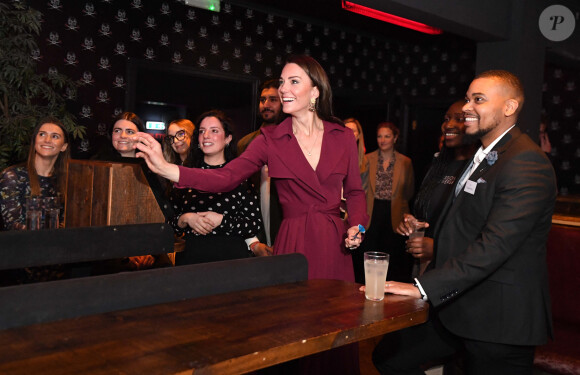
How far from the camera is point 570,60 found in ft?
22.3

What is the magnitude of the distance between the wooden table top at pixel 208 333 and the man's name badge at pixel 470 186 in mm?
500

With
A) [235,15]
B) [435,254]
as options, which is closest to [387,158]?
[235,15]

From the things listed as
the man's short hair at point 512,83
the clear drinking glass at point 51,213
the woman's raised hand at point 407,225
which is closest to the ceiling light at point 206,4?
the clear drinking glass at point 51,213

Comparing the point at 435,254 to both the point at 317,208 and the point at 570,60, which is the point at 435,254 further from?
the point at 570,60

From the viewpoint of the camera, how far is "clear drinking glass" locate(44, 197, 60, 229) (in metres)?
2.79

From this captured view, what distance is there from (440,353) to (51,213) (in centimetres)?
195

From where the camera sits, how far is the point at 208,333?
4.18 feet

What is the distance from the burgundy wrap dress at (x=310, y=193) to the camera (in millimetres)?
2432

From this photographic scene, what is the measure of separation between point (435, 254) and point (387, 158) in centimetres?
405

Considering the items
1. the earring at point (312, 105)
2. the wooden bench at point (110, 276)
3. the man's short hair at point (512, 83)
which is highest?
the man's short hair at point (512, 83)

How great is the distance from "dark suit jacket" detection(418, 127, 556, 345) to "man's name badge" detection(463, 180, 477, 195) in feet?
0.04

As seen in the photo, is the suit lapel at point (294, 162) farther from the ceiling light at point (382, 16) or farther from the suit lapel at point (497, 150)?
the ceiling light at point (382, 16)

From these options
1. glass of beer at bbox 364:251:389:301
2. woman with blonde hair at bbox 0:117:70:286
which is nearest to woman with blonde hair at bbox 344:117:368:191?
woman with blonde hair at bbox 0:117:70:286

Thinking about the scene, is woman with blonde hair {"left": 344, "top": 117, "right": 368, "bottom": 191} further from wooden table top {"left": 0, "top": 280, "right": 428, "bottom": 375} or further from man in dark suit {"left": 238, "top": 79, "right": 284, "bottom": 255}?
wooden table top {"left": 0, "top": 280, "right": 428, "bottom": 375}
